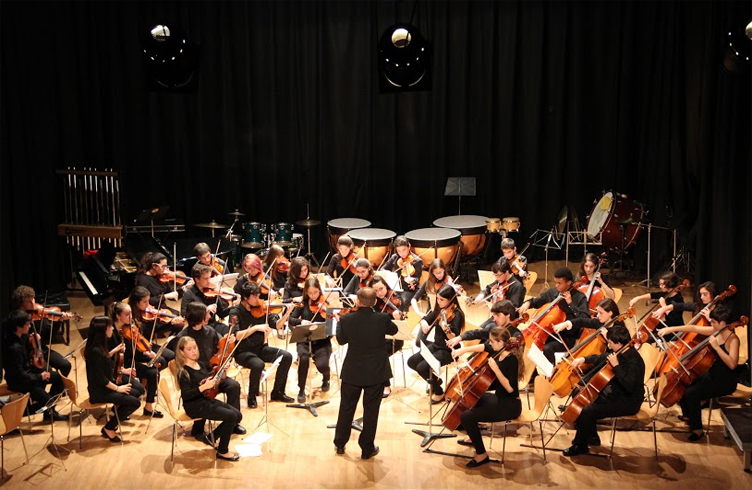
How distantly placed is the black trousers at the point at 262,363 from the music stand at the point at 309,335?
0.21 meters

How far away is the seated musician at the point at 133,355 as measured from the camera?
6.85 m

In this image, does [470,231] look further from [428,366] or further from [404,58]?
[428,366]

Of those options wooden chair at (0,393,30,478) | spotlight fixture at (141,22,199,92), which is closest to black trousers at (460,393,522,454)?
wooden chair at (0,393,30,478)

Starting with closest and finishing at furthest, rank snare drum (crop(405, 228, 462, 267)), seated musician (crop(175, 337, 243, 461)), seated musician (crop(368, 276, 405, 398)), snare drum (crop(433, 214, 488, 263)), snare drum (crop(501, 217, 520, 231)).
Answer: seated musician (crop(175, 337, 243, 461))
seated musician (crop(368, 276, 405, 398))
snare drum (crop(405, 228, 462, 267))
snare drum (crop(433, 214, 488, 263))
snare drum (crop(501, 217, 520, 231))

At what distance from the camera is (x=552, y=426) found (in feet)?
22.8

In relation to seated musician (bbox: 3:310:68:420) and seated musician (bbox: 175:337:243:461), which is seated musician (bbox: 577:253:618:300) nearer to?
seated musician (bbox: 175:337:243:461)

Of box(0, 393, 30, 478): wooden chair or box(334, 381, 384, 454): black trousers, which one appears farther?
box(334, 381, 384, 454): black trousers

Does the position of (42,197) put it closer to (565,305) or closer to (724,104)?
(565,305)

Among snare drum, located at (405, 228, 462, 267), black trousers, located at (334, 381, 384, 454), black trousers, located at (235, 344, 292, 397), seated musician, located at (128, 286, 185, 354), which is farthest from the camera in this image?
snare drum, located at (405, 228, 462, 267)

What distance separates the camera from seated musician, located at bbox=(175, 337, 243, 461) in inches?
245

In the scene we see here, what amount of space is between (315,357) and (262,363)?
→ 0.59m

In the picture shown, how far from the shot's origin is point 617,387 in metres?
6.29

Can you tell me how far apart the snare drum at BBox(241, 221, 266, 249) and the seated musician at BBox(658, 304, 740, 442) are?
6.61 m

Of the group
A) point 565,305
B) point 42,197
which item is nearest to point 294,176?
point 42,197
